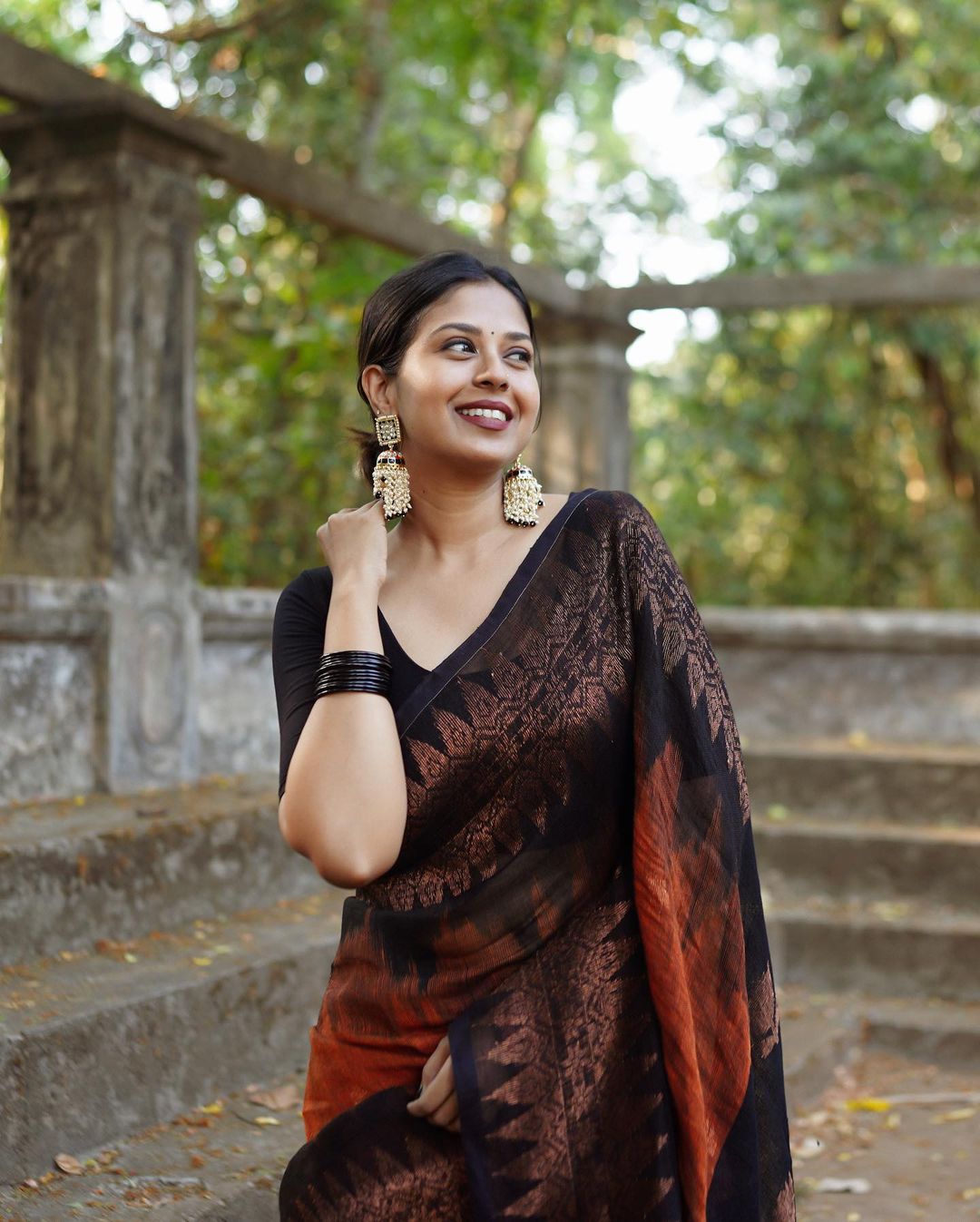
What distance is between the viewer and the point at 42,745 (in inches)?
153

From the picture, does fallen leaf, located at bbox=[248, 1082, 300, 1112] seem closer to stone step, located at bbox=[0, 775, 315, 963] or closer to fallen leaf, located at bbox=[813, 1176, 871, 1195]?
stone step, located at bbox=[0, 775, 315, 963]

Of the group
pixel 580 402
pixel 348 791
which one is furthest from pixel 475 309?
pixel 580 402

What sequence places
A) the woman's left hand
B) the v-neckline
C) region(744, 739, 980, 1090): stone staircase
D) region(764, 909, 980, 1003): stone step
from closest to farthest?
1. the woman's left hand
2. the v-neckline
3. region(744, 739, 980, 1090): stone staircase
4. region(764, 909, 980, 1003): stone step

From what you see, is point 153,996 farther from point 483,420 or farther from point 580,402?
point 580,402

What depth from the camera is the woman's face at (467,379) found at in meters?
2.09

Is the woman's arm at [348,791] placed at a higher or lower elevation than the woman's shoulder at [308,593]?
lower

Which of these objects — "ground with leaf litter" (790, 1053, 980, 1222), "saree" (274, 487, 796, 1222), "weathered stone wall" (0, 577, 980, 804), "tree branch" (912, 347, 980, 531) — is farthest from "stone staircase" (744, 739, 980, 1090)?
"tree branch" (912, 347, 980, 531)

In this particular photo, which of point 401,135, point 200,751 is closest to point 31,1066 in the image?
point 200,751

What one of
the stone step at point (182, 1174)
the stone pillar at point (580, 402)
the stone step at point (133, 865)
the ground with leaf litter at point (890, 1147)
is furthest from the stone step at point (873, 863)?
the stone step at point (182, 1174)

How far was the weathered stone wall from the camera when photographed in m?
3.85

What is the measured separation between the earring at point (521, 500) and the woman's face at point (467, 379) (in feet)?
0.25

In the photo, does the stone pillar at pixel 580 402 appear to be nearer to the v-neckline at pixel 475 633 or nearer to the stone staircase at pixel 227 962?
the stone staircase at pixel 227 962

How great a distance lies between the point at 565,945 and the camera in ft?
6.56

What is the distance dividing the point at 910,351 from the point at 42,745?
7543mm
